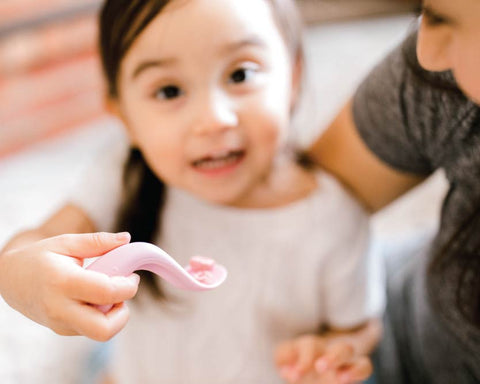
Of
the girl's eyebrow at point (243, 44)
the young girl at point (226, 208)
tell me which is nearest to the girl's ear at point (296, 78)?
the young girl at point (226, 208)

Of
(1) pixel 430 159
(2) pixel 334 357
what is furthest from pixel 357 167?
(2) pixel 334 357

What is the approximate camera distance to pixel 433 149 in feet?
1.64

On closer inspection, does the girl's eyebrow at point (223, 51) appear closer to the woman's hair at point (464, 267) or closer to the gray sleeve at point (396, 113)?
the gray sleeve at point (396, 113)

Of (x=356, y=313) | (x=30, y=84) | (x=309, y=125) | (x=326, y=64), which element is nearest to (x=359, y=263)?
(x=356, y=313)

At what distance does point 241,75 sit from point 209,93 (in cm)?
4

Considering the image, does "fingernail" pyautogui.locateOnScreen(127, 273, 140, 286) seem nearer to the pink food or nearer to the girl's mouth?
the pink food

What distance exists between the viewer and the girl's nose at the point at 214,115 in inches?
19.7

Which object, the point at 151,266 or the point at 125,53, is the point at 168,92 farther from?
the point at 151,266

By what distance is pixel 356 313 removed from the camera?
0.64 m

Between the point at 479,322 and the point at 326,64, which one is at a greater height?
the point at 479,322

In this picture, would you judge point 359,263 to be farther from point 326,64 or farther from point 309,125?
point 326,64

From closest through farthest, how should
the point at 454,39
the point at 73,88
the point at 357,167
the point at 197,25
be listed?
the point at 454,39, the point at 197,25, the point at 357,167, the point at 73,88

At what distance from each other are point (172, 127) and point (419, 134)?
22 centimetres

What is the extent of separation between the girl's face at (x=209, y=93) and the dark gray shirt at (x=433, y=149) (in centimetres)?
10
